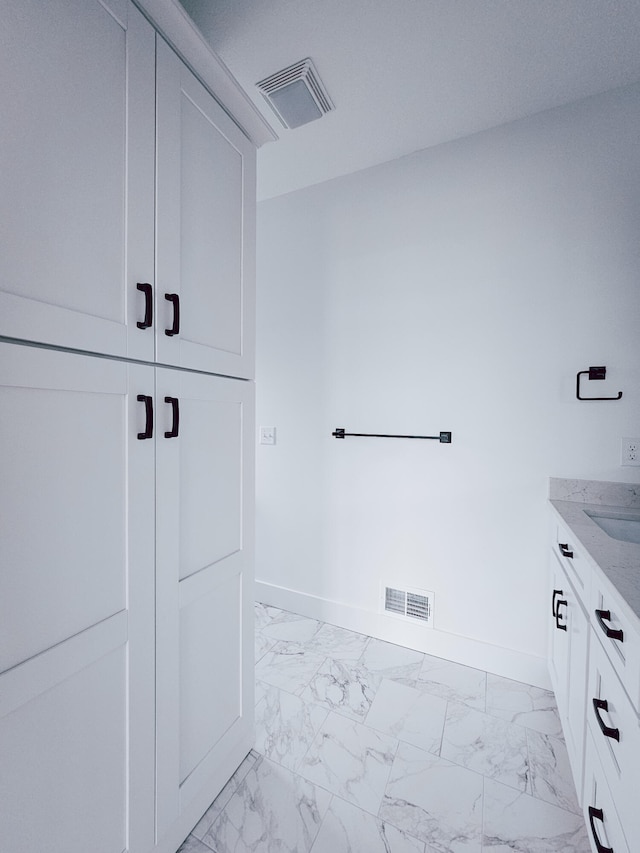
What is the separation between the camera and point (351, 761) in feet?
4.56

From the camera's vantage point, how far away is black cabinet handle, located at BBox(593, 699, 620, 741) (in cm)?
82

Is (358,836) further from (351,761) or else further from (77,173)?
(77,173)

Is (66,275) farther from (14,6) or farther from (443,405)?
(443,405)

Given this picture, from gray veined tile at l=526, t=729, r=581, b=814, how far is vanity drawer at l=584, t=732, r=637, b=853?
0.26 metres

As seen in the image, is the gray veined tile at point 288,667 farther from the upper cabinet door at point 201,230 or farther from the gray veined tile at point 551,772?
the upper cabinet door at point 201,230

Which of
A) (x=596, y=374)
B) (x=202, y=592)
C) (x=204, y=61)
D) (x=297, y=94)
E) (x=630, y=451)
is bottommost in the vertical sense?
(x=202, y=592)

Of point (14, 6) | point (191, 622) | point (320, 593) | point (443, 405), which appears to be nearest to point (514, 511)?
point (443, 405)

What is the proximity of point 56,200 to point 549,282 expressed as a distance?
1.84 metres

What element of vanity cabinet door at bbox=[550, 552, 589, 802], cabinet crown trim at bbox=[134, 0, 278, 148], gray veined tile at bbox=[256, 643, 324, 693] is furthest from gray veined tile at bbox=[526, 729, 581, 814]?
cabinet crown trim at bbox=[134, 0, 278, 148]

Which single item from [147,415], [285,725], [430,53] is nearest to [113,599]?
[147,415]

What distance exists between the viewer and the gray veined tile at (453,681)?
171cm

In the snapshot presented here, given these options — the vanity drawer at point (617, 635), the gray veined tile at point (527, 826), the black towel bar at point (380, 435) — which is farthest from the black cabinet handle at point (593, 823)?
the black towel bar at point (380, 435)

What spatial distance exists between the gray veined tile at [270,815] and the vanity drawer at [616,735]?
84 centimetres

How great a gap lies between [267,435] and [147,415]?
5.12 feet
